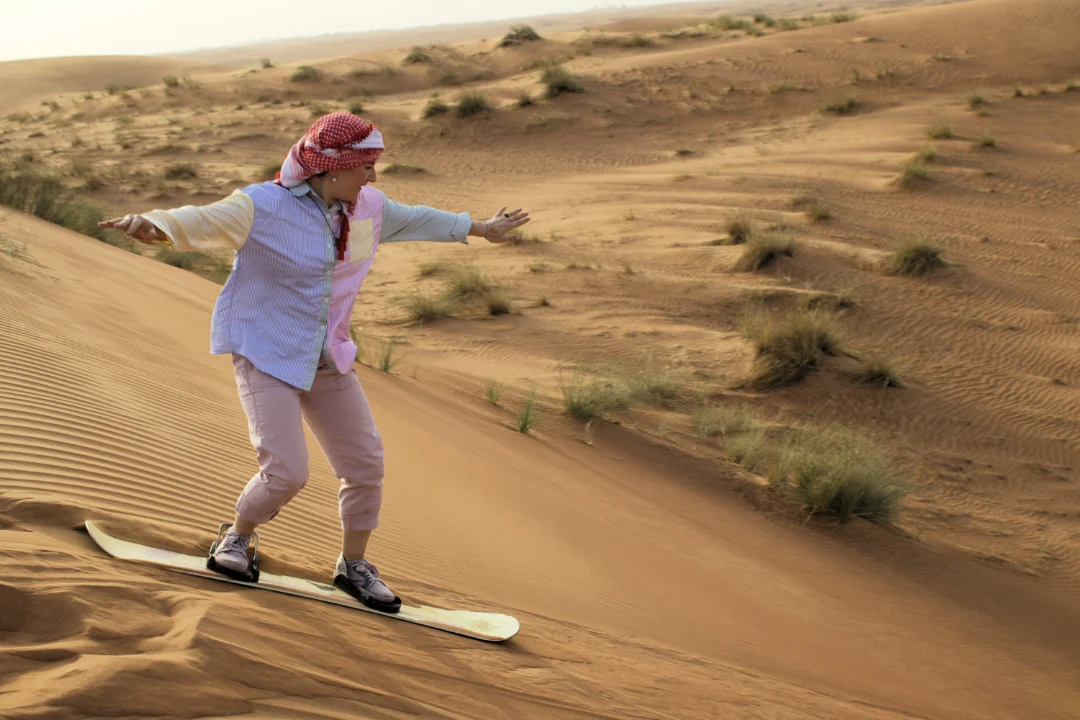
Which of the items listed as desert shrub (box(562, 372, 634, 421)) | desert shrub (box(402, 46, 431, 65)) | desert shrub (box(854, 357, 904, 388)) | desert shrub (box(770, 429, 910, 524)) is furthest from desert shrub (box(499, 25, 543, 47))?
desert shrub (box(770, 429, 910, 524))

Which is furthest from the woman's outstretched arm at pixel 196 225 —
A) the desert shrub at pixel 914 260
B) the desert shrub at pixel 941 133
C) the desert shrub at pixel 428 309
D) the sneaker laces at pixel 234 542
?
the desert shrub at pixel 941 133

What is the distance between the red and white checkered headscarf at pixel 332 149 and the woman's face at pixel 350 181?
2 centimetres

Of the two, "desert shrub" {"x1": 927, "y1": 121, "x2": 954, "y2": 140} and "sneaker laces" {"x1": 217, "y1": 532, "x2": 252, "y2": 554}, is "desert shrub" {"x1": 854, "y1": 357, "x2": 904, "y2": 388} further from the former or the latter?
"desert shrub" {"x1": 927, "y1": 121, "x2": 954, "y2": 140}

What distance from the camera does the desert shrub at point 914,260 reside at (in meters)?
12.7

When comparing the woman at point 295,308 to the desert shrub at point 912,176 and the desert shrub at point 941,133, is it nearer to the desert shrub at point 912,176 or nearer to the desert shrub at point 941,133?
the desert shrub at point 912,176

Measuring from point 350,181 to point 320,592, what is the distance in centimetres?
150

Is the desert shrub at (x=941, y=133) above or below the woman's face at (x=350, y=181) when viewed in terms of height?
above

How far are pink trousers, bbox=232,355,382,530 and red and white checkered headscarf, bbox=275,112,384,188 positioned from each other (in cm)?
67

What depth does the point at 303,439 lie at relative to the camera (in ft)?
10.7

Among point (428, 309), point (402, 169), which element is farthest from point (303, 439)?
point (402, 169)

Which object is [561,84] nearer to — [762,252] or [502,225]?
[762,252]

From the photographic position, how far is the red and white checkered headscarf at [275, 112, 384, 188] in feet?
10.6

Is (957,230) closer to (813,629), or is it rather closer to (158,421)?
(813,629)

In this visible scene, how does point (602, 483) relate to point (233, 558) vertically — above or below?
below
